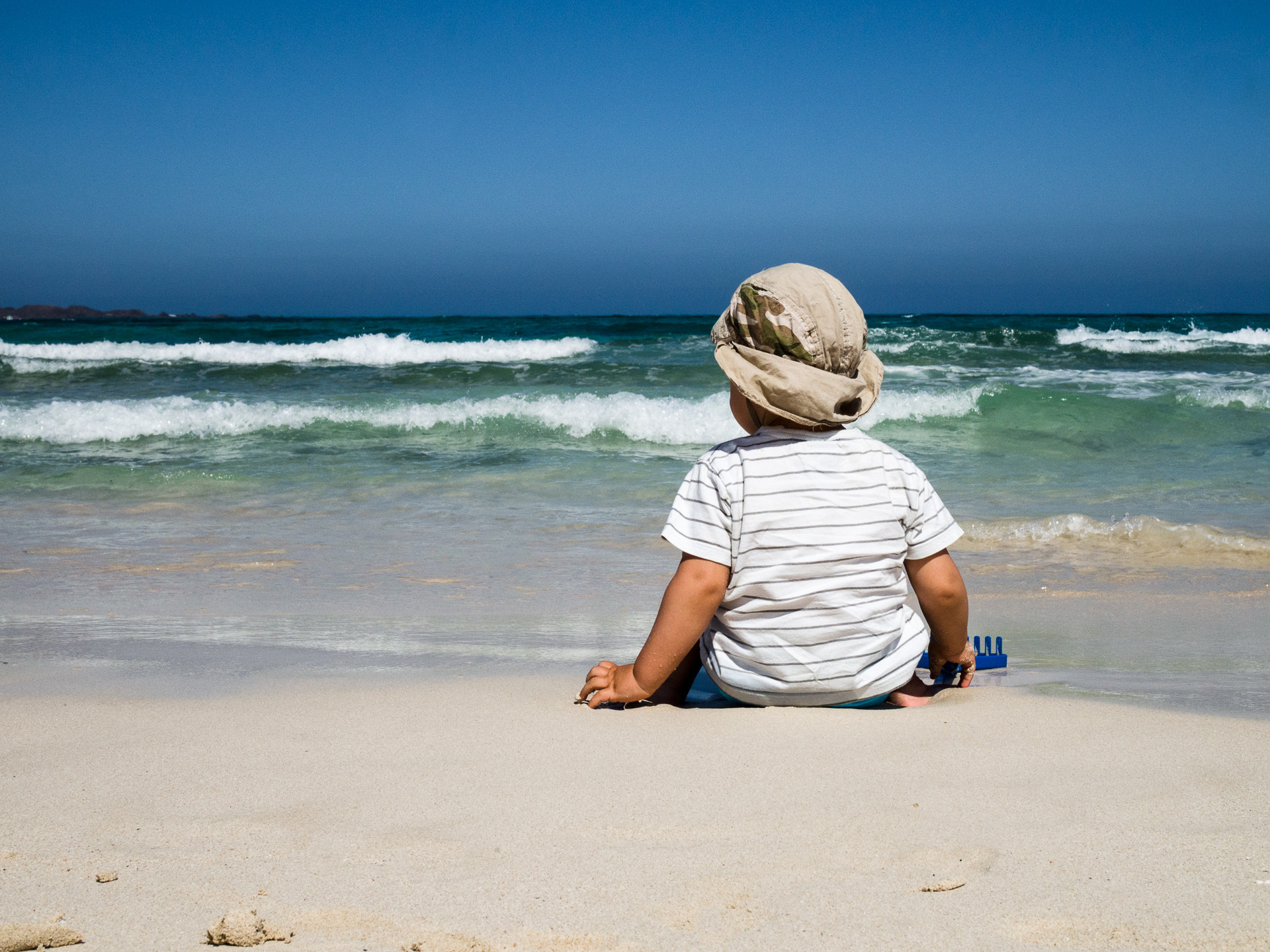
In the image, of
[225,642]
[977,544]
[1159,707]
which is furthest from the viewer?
[977,544]

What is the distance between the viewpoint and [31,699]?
242 centimetres

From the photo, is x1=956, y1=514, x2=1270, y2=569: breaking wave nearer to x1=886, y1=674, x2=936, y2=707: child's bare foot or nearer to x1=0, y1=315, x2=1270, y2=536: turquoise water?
x1=0, y1=315, x2=1270, y2=536: turquoise water

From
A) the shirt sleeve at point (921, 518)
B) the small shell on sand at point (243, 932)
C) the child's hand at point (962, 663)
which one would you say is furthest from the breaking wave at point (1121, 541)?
the small shell on sand at point (243, 932)

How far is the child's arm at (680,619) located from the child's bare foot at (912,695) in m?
0.51

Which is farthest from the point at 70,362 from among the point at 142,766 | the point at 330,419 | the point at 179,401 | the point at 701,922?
the point at 701,922

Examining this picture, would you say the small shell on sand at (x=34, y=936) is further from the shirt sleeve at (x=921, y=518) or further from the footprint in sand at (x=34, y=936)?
the shirt sleeve at (x=921, y=518)

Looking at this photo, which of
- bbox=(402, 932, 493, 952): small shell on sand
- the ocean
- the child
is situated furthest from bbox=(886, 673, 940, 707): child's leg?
bbox=(402, 932, 493, 952): small shell on sand

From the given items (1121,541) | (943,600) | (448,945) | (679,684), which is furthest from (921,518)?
(1121,541)

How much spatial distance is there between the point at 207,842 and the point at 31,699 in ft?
3.69

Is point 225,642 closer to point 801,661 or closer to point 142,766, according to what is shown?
point 142,766

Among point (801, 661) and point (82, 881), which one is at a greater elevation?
point (801, 661)

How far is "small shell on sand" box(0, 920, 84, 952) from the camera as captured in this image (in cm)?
131

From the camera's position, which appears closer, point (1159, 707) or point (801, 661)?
point (801, 661)

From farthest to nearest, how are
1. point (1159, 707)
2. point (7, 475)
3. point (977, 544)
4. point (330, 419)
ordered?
point (330, 419)
point (7, 475)
point (977, 544)
point (1159, 707)
